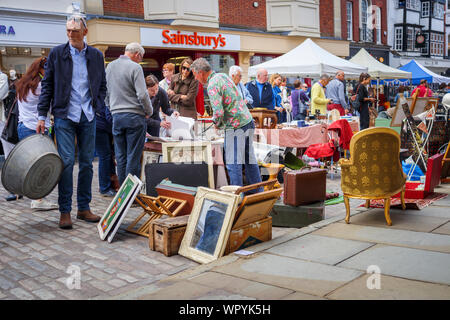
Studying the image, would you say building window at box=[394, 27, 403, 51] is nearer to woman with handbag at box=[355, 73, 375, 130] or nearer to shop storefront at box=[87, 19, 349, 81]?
shop storefront at box=[87, 19, 349, 81]

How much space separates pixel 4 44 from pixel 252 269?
1192cm

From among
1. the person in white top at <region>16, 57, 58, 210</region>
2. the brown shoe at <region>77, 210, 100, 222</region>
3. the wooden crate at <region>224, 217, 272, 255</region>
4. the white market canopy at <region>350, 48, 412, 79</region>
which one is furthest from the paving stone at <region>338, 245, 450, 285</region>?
the white market canopy at <region>350, 48, 412, 79</region>

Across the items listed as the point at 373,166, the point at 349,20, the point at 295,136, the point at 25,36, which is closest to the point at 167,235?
the point at 373,166

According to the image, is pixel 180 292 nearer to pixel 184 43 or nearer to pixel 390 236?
pixel 390 236

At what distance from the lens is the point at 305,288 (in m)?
3.44

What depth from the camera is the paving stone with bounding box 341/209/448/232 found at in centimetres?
521

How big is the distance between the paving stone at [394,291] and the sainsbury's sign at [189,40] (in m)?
14.5

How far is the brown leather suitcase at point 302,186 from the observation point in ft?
17.8

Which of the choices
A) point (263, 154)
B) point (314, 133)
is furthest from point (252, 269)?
point (314, 133)

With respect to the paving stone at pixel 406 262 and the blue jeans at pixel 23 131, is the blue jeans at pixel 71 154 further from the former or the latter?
the paving stone at pixel 406 262

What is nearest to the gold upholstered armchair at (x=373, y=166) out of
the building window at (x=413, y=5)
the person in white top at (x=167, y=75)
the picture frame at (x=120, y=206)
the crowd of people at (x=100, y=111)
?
the crowd of people at (x=100, y=111)

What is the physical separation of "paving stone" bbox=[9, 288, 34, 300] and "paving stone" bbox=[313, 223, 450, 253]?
284cm

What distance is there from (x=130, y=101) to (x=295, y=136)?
3.80 metres
